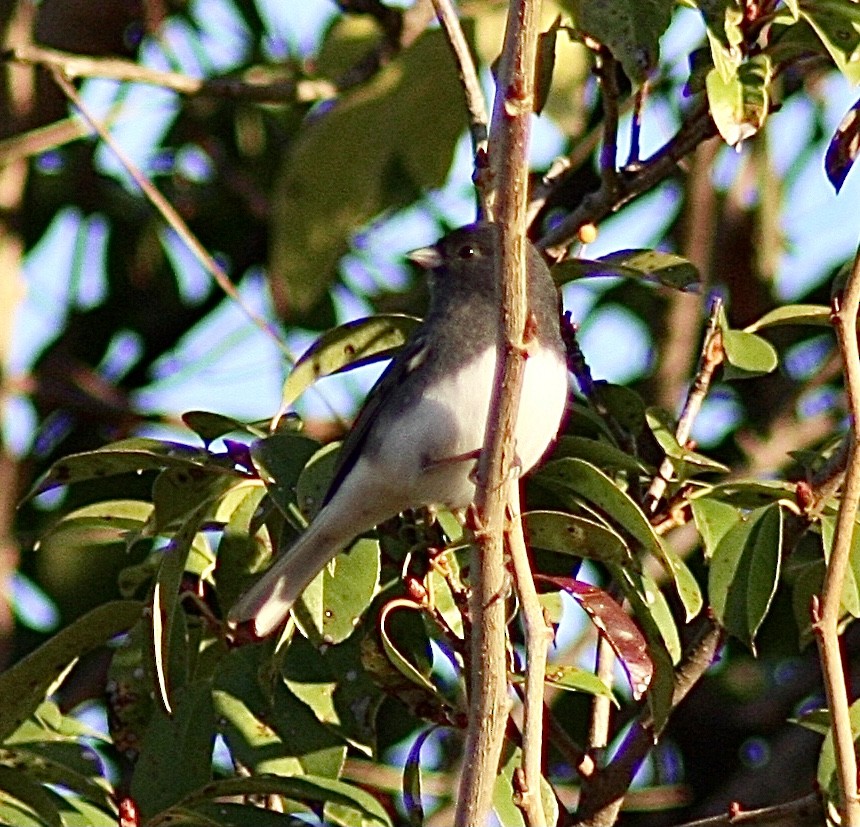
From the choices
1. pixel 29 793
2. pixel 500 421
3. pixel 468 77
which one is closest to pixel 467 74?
pixel 468 77

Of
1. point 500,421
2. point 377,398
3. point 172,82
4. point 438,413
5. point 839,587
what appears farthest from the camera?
point 172,82

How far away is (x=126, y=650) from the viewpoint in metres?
2.63

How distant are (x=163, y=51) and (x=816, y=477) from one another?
89.0 inches

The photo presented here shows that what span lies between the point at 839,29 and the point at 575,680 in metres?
0.89

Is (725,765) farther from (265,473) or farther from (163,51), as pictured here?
(163,51)

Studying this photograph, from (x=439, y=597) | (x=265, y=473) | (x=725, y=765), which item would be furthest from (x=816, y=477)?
(x=725, y=765)

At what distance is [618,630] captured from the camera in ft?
7.27

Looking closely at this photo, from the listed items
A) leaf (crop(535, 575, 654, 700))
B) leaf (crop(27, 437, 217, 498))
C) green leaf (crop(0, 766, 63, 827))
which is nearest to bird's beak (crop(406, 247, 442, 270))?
leaf (crop(27, 437, 217, 498))

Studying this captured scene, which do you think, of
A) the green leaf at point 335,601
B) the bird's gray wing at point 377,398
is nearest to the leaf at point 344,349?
the bird's gray wing at point 377,398

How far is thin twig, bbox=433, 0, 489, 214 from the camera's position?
2.22 metres

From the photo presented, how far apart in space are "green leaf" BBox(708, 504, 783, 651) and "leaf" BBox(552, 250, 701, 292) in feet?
1.42

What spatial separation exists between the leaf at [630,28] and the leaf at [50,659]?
99 centimetres

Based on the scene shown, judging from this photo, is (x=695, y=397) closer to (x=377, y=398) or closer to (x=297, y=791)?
(x=377, y=398)

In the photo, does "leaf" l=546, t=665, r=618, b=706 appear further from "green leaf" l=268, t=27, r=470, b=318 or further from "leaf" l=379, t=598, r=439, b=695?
"green leaf" l=268, t=27, r=470, b=318
